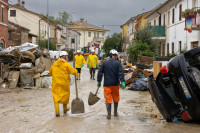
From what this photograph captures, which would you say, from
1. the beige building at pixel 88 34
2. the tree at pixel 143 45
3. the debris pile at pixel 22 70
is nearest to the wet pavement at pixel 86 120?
the debris pile at pixel 22 70

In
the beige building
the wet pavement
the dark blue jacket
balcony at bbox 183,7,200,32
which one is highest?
the beige building

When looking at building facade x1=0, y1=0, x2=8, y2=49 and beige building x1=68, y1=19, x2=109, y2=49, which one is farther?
beige building x1=68, y1=19, x2=109, y2=49

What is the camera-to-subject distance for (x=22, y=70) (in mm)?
13742

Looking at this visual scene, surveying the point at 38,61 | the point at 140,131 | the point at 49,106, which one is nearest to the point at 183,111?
the point at 140,131

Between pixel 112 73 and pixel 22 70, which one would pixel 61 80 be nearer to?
pixel 112 73

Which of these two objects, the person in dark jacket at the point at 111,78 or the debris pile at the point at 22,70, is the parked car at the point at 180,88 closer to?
the person in dark jacket at the point at 111,78

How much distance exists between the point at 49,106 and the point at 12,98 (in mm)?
2527

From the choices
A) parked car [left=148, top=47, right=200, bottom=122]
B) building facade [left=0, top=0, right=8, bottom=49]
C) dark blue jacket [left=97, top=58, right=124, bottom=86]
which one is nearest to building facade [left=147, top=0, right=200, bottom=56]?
dark blue jacket [left=97, top=58, right=124, bottom=86]

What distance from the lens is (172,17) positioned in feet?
91.6

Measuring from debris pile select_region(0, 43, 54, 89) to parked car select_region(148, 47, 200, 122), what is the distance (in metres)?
8.40

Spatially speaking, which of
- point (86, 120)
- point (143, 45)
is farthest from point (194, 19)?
point (86, 120)

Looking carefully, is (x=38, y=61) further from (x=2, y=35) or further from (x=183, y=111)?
(x=2, y=35)

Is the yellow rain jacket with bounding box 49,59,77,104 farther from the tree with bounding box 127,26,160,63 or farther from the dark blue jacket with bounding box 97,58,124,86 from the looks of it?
the tree with bounding box 127,26,160,63

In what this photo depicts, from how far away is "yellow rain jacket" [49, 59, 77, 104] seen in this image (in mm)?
7488
